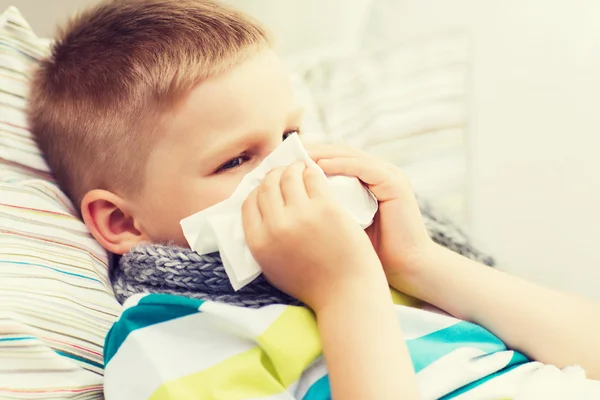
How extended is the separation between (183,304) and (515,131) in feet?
2.13

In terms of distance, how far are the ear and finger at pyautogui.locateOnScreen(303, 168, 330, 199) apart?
0.84 feet

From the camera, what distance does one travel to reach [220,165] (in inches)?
28.8

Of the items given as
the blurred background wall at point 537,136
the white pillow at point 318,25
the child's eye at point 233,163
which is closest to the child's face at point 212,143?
the child's eye at point 233,163

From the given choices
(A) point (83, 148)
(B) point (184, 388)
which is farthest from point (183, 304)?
(A) point (83, 148)

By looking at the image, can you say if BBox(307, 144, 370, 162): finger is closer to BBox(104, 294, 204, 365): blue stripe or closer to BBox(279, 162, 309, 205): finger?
BBox(279, 162, 309, 205): finger

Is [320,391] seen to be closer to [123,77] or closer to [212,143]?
[212,143]

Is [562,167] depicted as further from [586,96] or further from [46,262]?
[46,262]

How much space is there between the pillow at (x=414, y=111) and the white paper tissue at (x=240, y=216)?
0.34m

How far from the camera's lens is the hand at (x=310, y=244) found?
0.62 metres

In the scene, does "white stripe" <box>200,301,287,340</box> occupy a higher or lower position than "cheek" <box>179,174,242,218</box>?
lower

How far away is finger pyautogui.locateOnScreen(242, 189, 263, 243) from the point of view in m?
0.63

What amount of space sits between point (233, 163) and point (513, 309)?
1.25 ft

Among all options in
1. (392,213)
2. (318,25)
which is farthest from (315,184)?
(318,25)

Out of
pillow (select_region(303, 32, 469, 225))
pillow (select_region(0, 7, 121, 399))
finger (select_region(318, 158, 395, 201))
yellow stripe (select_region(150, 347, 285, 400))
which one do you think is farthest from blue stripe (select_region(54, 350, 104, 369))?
pillow (select_region(303, 32, 469, 225))
